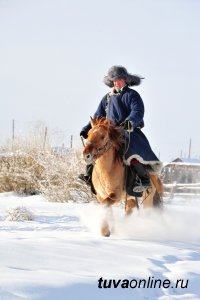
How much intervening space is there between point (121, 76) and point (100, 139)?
4.50 feet

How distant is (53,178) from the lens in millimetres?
14117

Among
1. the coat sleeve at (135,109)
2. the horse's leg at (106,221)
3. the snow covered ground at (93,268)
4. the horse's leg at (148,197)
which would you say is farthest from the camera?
the horse's leg at (148,197)

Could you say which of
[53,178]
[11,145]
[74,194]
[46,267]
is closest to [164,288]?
[46,267]

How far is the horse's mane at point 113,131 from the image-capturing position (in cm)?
629

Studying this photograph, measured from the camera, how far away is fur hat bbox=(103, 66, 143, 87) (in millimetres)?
7031

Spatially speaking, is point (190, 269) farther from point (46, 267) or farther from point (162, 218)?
point (162, 218)

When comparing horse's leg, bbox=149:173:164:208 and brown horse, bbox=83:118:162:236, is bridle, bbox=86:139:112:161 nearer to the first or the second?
brown horse, bbox=83:118:162:236

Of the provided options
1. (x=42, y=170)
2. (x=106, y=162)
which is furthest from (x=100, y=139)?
(x=42, y=170)

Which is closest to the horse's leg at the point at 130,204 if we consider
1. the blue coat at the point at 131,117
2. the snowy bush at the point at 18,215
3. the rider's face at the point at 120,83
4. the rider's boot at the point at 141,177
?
the rider's boot at the point at 141,177

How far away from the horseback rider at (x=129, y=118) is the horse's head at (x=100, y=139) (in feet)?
0.82

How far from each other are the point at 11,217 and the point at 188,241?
3111 mm

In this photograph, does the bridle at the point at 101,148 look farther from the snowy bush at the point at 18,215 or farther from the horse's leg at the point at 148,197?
the snowy bush at the point at 18,215

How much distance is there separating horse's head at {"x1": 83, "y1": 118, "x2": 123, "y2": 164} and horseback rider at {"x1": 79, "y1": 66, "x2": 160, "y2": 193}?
249 mm

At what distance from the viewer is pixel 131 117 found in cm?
662
